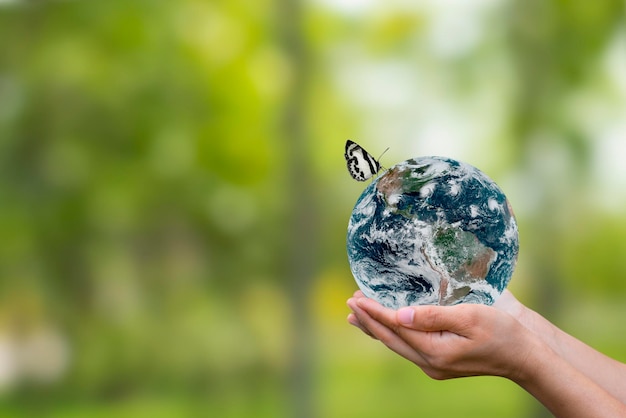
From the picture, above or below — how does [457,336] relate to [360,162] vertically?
below

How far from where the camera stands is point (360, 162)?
169cm

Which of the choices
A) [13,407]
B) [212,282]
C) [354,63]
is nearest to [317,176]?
[354,63]

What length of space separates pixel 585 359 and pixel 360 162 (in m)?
0.67

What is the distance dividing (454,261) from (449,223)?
81 millimetres

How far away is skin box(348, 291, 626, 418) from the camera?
4.36ft

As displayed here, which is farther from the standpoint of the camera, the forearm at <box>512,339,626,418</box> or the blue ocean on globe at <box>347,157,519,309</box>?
the blue ocean on globe at <box>347,157,519,309</box>

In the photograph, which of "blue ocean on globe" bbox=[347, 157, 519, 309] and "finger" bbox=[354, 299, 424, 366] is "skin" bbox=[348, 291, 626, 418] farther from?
"blue ocean on globe" bbox=[347, 157, 519, 309]

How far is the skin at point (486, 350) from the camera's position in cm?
133

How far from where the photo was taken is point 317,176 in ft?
18.7

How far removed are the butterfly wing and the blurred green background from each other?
3.49m

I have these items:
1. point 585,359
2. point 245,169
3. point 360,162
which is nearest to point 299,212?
point 245,169

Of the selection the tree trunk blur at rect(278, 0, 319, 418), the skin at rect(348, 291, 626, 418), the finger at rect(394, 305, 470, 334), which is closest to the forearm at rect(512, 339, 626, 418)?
the skin at rect(348, 291, 626, 418)

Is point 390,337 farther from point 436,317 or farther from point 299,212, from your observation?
point 299,212

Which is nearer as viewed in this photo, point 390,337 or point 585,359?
point 390,337
